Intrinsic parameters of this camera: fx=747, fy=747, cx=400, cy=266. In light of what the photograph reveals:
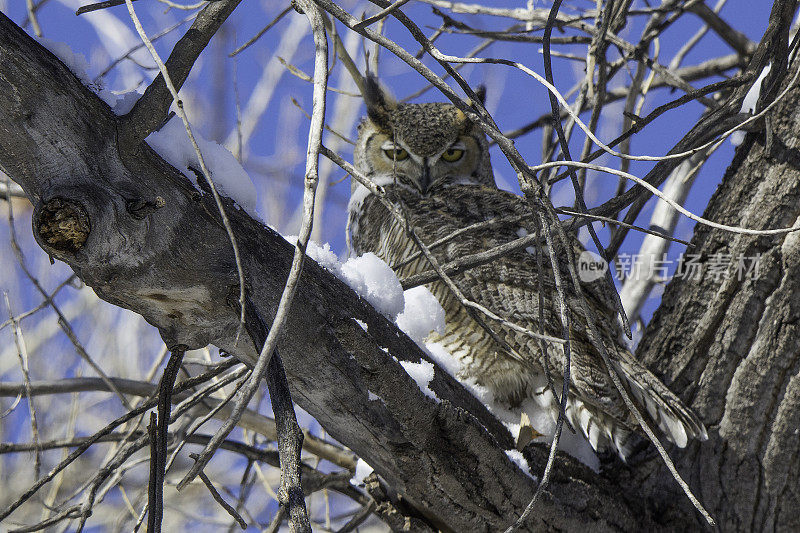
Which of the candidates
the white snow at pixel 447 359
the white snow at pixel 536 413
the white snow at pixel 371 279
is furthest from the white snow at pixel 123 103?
the white snow at pixel 447 359

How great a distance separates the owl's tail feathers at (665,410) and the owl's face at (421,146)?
5.00ft

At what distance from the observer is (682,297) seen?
2.22 meters

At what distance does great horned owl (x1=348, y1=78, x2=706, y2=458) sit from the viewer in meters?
2.08

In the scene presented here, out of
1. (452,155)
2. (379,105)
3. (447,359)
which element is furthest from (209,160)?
(379,105)

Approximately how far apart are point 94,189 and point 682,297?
1738mm

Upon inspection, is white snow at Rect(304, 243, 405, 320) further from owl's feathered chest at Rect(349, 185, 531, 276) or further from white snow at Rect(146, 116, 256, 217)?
owl's feathered chest at Rect(349, 185, 531, 276)

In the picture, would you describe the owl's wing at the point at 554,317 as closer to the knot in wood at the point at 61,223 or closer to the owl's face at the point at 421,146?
the owl's face at the point at 421,146

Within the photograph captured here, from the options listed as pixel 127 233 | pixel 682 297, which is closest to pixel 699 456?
pixel 682 297

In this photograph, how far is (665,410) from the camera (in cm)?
199

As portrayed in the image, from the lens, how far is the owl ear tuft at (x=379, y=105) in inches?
139

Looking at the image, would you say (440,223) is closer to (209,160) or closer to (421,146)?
(421,146)

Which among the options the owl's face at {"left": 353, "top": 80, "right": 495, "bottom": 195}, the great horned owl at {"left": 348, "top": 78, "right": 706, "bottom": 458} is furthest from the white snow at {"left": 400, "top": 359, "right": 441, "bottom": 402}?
the owl's face at {"left": 353, "top": 80, "right": 495, "bottom": 195}

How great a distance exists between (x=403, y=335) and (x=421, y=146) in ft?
6.02

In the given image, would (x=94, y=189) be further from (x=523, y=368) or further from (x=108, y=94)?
(x=523, y=368)
